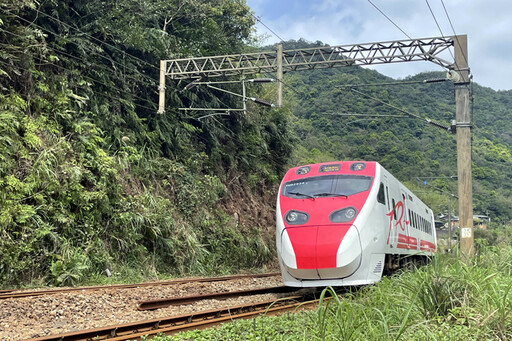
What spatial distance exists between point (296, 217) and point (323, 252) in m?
1.06

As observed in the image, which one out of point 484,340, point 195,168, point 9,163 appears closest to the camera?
point 484,340

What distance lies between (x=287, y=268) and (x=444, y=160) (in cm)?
4072

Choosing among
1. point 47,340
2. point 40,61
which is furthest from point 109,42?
point 47,340

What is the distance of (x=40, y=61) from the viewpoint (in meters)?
13.9

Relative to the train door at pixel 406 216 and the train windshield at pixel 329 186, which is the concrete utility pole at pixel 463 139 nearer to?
the train door at pixel 406 216

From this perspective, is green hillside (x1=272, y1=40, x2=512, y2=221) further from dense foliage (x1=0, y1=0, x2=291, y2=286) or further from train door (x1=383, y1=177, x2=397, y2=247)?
train door (x1=383, y1=177, x2=397, y2=247)

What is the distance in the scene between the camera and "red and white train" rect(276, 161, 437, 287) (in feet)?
29.6

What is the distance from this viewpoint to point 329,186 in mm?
10211

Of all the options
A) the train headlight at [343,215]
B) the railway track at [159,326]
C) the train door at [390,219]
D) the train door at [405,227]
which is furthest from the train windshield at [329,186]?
the railway track at [159,326]

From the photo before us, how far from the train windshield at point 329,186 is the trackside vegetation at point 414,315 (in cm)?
306

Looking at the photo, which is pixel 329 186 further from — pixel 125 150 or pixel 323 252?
pixel 125 150

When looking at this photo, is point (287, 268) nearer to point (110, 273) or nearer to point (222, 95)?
point (110, 273)

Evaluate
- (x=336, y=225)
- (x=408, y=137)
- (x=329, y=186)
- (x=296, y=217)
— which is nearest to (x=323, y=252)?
(x=336, y=225)

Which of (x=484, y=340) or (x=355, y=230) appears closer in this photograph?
(x=484, y=340)
